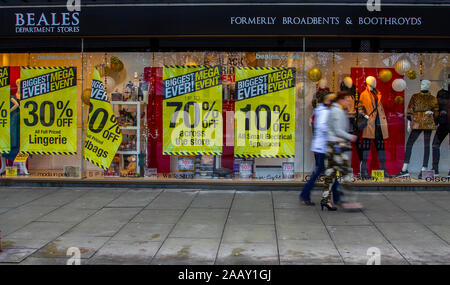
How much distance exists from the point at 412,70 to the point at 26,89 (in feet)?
26.8

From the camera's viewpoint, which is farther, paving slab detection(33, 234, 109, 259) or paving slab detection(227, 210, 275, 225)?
paving slab detection(227, 210, 275, 225)

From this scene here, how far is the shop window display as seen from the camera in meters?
10.0

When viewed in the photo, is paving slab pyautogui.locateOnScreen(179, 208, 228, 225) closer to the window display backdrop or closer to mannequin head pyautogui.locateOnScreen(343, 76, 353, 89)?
the window display backdrop

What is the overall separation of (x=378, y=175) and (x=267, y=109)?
2672mm

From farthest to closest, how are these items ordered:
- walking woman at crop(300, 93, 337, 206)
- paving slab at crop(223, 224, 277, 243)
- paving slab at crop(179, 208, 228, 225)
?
1. walking woman at crop(300, 93, 337, 206)
2. paving slab at crop(179, 208, 228, 225)
3. paving slab at crop(223, 224, 277, 243)

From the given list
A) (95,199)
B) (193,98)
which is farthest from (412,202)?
(95,199)

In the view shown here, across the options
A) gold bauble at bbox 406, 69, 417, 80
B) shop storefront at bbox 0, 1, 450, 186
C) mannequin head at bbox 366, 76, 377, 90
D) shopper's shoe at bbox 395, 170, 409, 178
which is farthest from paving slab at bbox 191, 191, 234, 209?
gold bauble at bbox 406, 69, 417, 80

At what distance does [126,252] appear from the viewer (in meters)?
5.81

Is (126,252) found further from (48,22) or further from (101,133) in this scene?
(48,22)

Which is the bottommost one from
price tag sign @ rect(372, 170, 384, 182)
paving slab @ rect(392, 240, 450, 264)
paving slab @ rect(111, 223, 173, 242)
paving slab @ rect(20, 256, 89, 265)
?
paving slab @ rect(20, 256, 89, 265)

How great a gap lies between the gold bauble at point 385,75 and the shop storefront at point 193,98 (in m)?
0.02

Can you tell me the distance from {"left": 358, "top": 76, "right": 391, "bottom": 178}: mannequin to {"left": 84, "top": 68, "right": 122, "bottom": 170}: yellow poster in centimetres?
521

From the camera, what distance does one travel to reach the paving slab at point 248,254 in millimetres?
5438

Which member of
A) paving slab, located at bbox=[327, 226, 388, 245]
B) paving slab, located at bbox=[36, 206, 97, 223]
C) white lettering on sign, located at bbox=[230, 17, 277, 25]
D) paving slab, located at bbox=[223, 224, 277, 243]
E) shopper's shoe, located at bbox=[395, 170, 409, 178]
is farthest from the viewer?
shopper's shoe, located at bbox=[395, 170, 409, 178]
